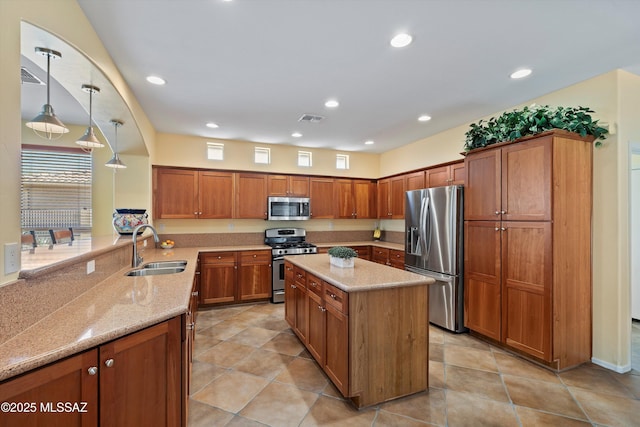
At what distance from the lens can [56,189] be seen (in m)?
4.07

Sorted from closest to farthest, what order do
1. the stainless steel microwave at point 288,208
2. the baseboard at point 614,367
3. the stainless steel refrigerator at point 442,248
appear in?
the baseboard at point 614,367 → the stainless steel refrigerator at point 442,248 → the stainless steel microwave at point 288,208

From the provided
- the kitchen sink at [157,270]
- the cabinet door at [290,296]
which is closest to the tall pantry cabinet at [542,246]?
the cabinet door at [290,296]

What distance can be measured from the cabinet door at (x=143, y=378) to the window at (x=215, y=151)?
155 inches

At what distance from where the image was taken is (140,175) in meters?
4.13

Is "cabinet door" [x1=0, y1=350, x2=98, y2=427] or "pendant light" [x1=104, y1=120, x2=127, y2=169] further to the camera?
"pendant light" [x1=104, y1=120, x2=127, y2=169]

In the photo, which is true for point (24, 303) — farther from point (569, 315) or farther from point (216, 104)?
point (569, 315)

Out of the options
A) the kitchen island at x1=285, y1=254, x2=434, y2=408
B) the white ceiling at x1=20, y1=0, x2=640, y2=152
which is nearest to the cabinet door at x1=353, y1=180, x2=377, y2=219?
the white ceiling at x1=20, y1=0, x2=640, y2=152

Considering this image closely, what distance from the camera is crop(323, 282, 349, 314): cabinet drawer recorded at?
83.4 inches

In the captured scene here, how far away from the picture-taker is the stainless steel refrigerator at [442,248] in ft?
11.6

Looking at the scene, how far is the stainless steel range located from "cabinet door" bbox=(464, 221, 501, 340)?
8.41 ft

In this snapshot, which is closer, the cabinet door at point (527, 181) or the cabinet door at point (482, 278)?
the cabinet door at point (527, 181)

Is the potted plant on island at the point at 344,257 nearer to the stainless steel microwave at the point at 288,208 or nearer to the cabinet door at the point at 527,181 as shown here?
the cabinet door at the point at 527,181

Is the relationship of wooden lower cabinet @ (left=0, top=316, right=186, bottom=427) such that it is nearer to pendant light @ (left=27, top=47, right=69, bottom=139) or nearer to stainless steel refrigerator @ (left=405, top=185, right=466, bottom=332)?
pendant light @ (left=27, top=47, right=69, bottom=139)

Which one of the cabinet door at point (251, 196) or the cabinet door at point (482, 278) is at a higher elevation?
the cabinet door at point (251, 196)
